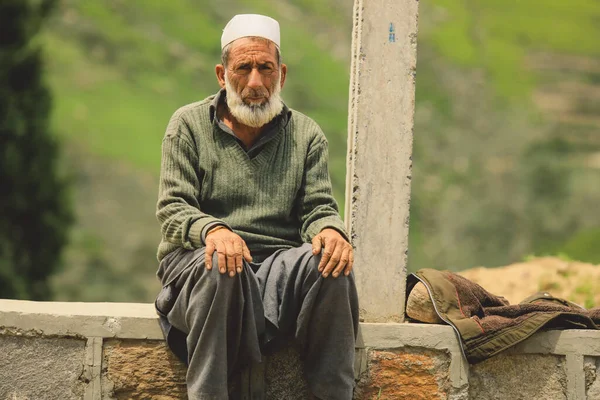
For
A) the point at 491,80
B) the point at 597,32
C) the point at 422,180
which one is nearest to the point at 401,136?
the point at 422,180

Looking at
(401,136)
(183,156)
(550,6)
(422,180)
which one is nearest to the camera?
(183,156)

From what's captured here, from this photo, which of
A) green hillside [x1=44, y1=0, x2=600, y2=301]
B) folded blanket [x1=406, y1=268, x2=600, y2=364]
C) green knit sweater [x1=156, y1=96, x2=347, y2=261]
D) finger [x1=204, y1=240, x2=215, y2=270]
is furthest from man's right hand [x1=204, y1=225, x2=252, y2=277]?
green hillside [x1=44, y1=0, x2=600, y2=301]

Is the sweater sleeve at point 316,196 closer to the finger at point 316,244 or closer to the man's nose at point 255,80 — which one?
the finger at point 316,244

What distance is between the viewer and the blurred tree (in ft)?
31.9

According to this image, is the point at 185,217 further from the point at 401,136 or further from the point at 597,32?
the point at 597,32

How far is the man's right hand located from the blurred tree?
6.77m

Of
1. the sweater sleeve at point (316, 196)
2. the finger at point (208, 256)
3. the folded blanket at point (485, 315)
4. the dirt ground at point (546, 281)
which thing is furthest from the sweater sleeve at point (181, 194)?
the dirt ground at point (546, 281)

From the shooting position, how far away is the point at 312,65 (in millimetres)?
17812

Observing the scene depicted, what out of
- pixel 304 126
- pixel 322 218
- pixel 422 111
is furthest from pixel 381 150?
pixel 422 111

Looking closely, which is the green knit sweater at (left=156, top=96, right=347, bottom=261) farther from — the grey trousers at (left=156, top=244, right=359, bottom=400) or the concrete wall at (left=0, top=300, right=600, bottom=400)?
the concrete wall at (left=0, top=300, right=600, bottom=400)

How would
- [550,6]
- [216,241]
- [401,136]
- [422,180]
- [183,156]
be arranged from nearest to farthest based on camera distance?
[216,241] → [183,156] → [401,136] → [422,180] → [550,6]

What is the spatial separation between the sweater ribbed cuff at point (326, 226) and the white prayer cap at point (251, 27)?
80 cm

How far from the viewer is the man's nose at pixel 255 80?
382 cm

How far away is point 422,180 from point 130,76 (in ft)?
20.4
